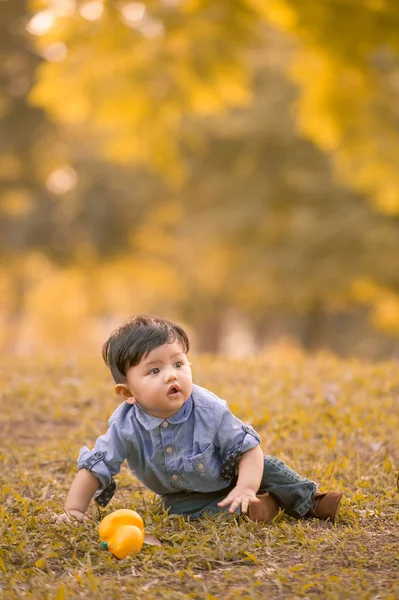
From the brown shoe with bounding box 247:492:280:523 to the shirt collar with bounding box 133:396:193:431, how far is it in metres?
0.46

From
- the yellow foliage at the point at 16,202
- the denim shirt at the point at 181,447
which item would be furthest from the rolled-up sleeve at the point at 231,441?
the yellow foliage at the point at 16,202

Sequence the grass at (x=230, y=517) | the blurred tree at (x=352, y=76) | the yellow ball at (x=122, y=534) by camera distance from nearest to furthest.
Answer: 1. the grass at (x=230, y=517)
2. the yellow ball at (x=122, y=534)
3. the blurred tree at (x=352, y=76)

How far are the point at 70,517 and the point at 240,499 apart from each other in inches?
28.2

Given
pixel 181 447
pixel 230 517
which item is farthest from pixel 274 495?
pixel 181 447

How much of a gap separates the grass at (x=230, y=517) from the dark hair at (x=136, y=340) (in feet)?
2.26

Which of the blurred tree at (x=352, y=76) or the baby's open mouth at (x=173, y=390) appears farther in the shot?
the blurred tree at (x=352, y=76)

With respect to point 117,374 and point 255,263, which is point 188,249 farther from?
point 117,374

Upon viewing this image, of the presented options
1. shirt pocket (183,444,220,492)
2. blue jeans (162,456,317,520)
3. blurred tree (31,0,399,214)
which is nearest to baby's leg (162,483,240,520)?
blue jeans (162,456,317,520)

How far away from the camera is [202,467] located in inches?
123

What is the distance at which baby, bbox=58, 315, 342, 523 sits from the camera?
3.04 metres

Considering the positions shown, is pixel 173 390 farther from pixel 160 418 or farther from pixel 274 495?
pixel 274 495

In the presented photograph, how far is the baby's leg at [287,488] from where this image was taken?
3.21m

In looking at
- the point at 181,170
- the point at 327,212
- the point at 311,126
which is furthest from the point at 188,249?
the point at 311,126

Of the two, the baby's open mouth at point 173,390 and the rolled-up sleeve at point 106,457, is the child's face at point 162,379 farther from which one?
the rolled-up sleeve at point 106,457
